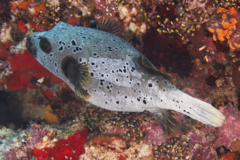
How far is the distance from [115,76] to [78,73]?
64 cm

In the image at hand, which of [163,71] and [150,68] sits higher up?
[150,68]

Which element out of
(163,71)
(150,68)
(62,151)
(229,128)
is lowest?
(62,151)

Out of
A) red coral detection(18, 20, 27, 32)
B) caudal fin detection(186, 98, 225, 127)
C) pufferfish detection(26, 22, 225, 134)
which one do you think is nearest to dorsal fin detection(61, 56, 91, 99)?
pufferfish detection(26, 22, 225, 134)

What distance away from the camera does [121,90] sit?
103 inches

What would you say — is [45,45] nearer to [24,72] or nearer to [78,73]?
[78,73]

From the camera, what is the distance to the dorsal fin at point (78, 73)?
2674 mm

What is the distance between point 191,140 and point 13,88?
5049 millimetres

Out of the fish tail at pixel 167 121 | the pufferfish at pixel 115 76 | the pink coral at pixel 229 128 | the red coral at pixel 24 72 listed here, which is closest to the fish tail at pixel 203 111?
the pufferfish at pixel 115 76

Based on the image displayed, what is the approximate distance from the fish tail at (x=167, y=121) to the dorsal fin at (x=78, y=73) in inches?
49.9

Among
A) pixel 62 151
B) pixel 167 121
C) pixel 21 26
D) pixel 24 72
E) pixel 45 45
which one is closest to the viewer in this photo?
pixel 167 121

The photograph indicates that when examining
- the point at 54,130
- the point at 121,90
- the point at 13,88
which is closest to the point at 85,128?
the point at 54,130

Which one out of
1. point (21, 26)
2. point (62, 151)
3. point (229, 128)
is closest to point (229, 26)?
point (229, 128)

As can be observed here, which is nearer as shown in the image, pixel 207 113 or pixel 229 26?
pixel 207 113

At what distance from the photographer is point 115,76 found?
2.60m
